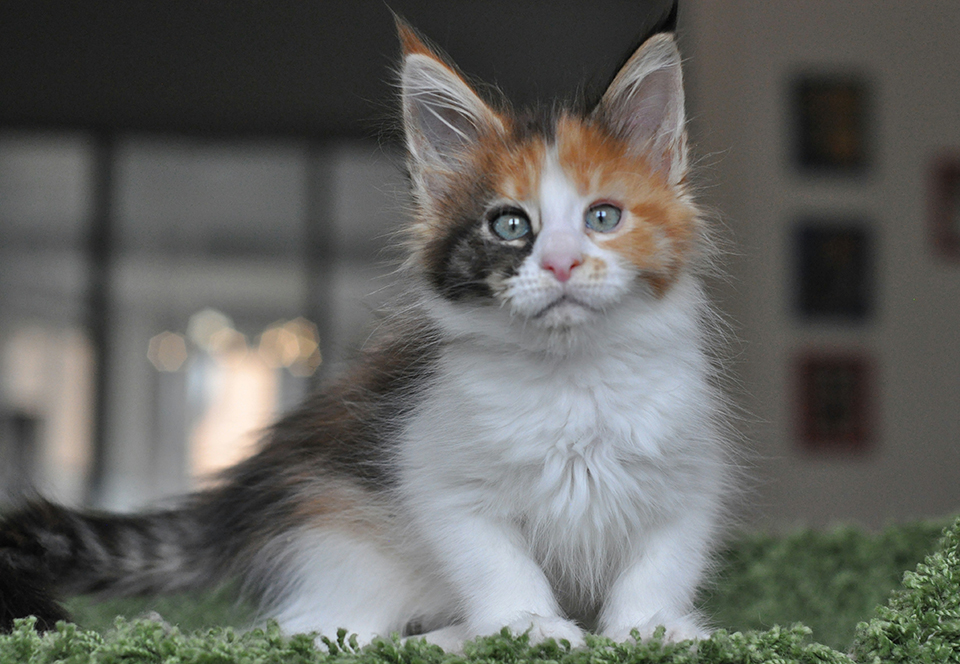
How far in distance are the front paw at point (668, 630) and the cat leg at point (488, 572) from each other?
61 mm

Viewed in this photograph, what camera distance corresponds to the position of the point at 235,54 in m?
4.74

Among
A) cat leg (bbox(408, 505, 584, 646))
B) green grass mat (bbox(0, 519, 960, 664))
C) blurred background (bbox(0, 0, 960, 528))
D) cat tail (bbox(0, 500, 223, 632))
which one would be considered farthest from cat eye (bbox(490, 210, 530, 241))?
blurred background (bbox(0, 0, 960, 528))

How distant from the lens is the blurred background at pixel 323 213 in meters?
4.36

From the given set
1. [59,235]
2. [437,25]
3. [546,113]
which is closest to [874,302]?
[437,25]

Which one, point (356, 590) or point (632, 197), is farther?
point (356, 590)

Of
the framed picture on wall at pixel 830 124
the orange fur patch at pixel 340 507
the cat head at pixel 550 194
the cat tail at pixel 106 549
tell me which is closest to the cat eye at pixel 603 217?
the cat head at pixel 550 194

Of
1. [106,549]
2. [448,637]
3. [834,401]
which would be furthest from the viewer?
[834,401]

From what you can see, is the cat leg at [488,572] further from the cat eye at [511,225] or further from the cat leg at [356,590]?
the cat eye at [511,225]

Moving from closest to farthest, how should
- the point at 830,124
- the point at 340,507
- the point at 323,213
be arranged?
the point at 340,507 < the point at 830,124 < the point at 323,213

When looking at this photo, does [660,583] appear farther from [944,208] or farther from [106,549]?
[944,208]

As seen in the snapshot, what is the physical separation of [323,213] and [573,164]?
400 centimetres

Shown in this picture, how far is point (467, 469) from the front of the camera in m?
1.10

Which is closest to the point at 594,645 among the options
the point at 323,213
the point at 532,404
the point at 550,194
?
the point at 532,404

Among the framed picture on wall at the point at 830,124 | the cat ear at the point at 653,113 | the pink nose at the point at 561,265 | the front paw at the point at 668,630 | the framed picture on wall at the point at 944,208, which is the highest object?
the framed picture on wall at the point at 830,124
